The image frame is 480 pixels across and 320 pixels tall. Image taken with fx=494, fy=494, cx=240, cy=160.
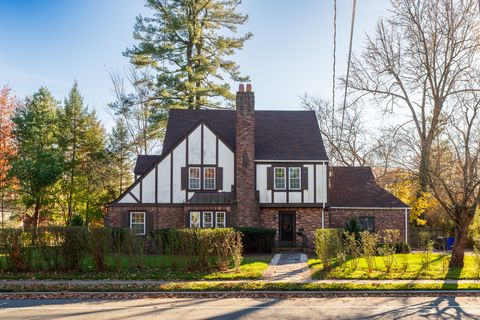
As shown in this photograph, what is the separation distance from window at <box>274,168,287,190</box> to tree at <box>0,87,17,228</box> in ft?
61.8

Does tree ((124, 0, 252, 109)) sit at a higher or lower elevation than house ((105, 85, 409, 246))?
higher

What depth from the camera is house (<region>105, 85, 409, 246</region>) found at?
26.7m

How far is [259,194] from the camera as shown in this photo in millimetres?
27234

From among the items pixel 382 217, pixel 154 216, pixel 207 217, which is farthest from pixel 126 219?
pixel 382 217

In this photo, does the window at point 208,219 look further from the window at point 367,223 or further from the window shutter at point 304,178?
the window at point 367,223

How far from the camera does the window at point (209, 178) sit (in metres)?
27.3

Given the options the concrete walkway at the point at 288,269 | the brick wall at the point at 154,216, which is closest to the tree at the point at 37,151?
the brick wall at the point at 154,216

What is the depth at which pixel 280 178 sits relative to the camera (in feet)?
90.1

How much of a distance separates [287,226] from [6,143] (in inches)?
878

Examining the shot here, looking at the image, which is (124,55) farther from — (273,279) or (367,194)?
(273,279)

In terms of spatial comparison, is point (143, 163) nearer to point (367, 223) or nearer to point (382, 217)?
point (367, 223)

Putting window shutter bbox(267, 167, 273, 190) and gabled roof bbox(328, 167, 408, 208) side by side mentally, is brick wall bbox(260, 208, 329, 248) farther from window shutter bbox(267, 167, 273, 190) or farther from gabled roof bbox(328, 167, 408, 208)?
gabled roof bbox(328, 167, 408, 208)

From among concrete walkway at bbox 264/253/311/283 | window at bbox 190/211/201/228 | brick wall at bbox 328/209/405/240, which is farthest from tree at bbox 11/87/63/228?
brick wall at bbox 328/209/405/240

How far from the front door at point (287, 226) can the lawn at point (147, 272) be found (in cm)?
822
